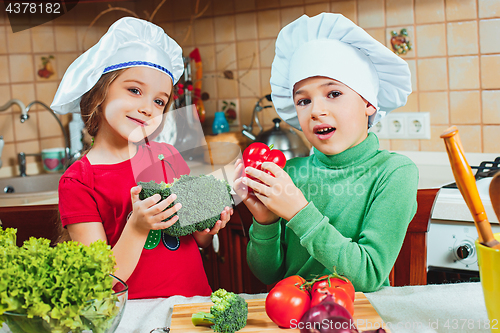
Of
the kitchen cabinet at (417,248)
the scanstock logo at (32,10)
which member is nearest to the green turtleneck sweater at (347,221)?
the kitchen cabinet at (417,248)

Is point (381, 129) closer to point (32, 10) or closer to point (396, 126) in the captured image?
point (396, 126)

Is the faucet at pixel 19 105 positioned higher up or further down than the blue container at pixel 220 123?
higher up

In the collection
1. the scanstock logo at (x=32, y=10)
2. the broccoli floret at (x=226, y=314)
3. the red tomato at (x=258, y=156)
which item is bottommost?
the broccoli floret at (x=226, y=314)

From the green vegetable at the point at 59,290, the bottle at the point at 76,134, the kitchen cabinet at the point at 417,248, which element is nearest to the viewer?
the green vegetable at the point at 59,290

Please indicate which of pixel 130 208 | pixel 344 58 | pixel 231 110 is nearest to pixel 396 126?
pixel 231 110

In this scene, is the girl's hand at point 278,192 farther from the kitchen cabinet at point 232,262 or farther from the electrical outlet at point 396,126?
the electrical outlet at point 396,126

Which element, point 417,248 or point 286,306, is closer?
point 286,306

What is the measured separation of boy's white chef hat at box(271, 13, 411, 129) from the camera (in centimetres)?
75

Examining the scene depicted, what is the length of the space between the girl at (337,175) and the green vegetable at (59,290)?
0.31 metres

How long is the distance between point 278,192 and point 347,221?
17 centimetres

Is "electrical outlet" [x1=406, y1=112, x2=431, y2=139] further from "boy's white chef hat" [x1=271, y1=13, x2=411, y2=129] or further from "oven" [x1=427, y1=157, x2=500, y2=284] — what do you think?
"boy's white chef hat" [x1=271, y1=13, x2=411, y2=129]

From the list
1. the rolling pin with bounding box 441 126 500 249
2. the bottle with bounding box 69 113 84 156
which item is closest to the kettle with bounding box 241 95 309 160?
the bottle with bounding box 69 113 84 156

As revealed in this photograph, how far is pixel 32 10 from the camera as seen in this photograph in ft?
6.01

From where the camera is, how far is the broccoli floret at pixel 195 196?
25.8 inches
